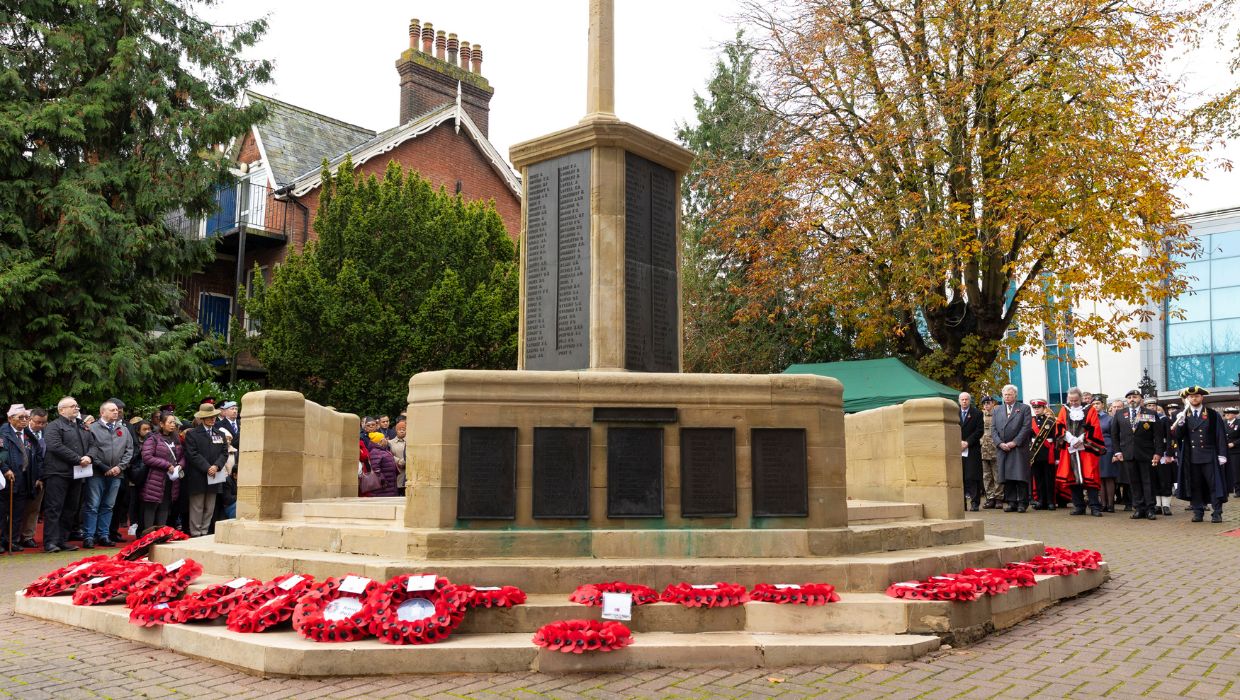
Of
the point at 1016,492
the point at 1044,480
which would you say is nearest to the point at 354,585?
the point at 1016,492

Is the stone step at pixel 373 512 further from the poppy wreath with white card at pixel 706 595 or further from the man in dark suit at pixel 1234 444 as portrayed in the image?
the man in dark suit at pixel 1234 444

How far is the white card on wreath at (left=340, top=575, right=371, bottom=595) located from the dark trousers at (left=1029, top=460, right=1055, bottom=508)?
1508cm

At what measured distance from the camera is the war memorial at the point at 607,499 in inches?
248

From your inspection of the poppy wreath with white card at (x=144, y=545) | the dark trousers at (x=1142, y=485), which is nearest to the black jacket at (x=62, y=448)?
the poppy wreath with white card at (x=144, y=545)

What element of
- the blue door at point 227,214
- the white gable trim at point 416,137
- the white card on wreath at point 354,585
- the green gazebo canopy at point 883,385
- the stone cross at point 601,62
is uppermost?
the white gable trim at point 416,137


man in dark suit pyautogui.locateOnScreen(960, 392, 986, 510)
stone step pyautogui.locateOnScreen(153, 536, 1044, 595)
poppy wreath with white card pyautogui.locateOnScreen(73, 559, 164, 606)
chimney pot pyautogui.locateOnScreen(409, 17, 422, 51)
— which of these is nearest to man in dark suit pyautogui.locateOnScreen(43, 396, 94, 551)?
poppy wreath with white card pyautogui.locateOnScreen(73, 559, 164, 606)

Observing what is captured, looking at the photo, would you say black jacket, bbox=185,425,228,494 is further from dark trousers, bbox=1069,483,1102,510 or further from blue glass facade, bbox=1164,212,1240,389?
blue glass facade, bbox=1164,212,1240,389

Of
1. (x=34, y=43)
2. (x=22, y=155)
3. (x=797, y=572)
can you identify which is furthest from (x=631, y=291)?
(x=34, y=43)

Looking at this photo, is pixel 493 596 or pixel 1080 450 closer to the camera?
pixel 493 596

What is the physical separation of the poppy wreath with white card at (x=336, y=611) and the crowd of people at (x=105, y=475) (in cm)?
750

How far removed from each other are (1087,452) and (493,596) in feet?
44.8

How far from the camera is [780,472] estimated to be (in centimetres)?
766

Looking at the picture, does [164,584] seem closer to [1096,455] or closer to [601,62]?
[601,62]

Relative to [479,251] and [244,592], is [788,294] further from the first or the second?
A: [244,592]
